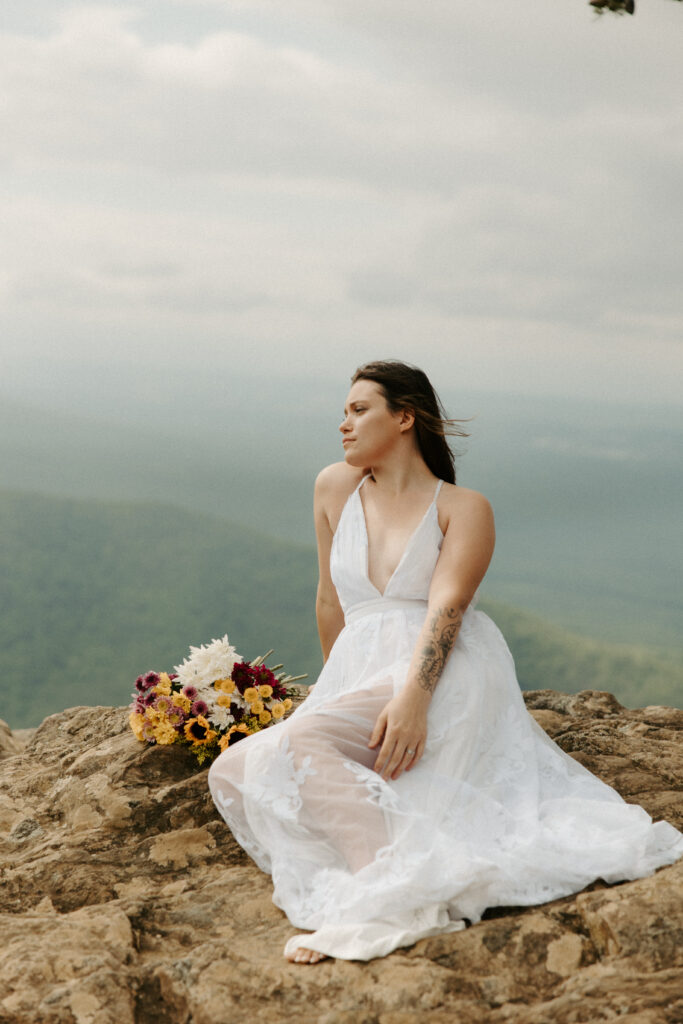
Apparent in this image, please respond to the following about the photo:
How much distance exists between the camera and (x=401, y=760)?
156 inches

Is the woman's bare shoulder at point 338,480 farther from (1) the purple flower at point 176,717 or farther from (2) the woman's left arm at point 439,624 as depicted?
(1) the purple flower at point 176,717

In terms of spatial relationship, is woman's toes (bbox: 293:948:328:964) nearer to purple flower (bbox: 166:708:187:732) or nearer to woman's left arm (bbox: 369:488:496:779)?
woman's left arm (bbox: 369:488:496:779)

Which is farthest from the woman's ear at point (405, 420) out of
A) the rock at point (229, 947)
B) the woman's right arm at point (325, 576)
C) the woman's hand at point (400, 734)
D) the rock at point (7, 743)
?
the rock at point (7, 743)

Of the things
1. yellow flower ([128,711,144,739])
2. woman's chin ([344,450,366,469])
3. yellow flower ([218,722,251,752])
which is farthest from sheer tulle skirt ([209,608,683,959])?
yellow flower ([128,711,144,739])

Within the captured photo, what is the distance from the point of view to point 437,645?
419 centimetres

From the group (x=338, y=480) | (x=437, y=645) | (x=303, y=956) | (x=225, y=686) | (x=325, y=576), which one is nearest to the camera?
(x=303, y=956)

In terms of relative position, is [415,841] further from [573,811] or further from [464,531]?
[464,531]

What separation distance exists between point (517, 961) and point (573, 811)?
867mm

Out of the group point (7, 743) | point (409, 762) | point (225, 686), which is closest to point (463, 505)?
point (409, 762)

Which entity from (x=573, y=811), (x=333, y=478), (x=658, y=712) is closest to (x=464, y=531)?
(x=333, y=478)

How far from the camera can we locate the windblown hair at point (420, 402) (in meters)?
4.72

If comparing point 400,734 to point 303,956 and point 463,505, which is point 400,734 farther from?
point 463,505

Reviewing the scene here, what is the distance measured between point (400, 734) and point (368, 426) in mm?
1564

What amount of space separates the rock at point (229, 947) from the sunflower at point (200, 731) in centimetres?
41
